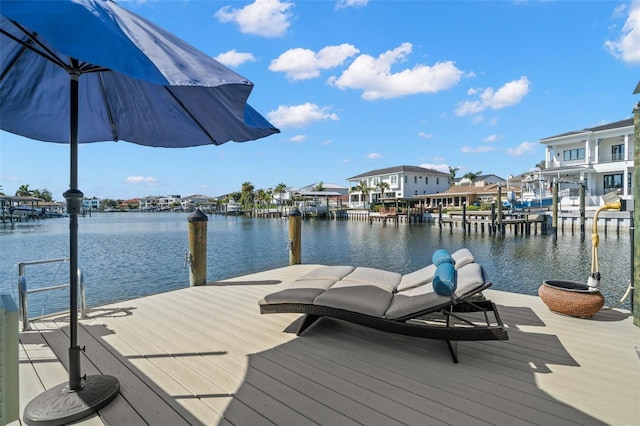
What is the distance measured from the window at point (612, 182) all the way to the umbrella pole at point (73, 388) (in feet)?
131

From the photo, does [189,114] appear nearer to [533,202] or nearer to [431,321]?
[431,321]

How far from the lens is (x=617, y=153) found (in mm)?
29938

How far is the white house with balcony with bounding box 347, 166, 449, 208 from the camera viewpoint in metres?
50.7

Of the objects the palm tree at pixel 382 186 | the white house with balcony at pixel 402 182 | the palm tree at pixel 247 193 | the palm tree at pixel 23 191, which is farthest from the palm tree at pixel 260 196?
the palm tree at pixel 23 191

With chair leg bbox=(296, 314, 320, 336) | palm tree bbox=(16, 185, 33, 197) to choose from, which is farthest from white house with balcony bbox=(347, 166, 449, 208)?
palm tree bbox=(16, 185, 33, 197)

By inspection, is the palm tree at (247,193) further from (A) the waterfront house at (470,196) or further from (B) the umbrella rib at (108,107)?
(B) the umbrella rib at (108,107)

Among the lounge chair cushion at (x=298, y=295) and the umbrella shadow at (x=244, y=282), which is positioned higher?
the lounge chair cushion at (x=298, y=295)

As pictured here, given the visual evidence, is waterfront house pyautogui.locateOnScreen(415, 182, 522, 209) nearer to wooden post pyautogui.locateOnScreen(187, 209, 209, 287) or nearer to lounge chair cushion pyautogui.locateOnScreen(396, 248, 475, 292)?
lounge chair cushion pyautogui.locateOnScreen(396, 248, 475, 292)

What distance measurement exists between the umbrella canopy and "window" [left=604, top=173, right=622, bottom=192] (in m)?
39.0

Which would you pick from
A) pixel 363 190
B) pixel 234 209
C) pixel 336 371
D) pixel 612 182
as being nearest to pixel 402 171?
pixel 363 190

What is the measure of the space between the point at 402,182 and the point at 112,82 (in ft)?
164

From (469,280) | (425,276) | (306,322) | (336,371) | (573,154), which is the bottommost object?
(336,371)

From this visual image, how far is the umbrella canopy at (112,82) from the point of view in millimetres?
1217

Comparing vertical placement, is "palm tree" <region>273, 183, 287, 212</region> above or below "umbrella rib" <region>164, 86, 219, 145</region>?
above
